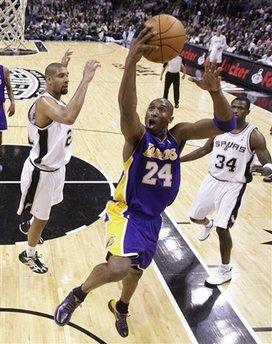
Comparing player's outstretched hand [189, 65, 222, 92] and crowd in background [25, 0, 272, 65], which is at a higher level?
player's outstretched hand [189, 65, 222, 92]

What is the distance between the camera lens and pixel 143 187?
3.42m

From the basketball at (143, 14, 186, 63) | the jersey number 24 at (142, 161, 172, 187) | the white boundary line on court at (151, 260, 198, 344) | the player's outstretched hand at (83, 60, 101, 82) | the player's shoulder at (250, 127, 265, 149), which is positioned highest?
the basketball at (143, 14, 186, 63)

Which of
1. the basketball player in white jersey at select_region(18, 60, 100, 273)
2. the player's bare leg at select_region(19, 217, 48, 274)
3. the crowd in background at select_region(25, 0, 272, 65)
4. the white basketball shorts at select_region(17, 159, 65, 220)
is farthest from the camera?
the crowd in background at select_region(25, 0, 272, 65)

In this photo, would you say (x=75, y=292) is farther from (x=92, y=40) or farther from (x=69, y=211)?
(x=92, y=40)

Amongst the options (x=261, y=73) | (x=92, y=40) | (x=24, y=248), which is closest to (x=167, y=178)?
(x=24, y=248)

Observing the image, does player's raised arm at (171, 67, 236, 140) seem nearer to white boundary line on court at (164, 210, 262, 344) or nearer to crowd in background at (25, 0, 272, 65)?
white boundary line on court at (164, 210, 262, 344)

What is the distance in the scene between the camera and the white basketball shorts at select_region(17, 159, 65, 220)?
428 centimetres

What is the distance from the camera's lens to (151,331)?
3.94m

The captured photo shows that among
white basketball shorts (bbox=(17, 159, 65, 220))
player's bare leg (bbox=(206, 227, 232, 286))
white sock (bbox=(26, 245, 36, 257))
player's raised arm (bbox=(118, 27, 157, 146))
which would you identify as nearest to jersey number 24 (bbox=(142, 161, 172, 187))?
player's raised arm (bbox=(118, 27, 157, 146))

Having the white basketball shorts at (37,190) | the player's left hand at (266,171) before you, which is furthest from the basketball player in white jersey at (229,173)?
the white basketball shorts at (37,190)

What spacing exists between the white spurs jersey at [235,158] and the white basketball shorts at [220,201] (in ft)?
0.25

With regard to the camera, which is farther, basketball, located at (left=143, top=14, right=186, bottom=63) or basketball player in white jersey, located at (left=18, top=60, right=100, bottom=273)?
basketball player in white jersey, located at (left=18, top=60, right=100, bottom=273)

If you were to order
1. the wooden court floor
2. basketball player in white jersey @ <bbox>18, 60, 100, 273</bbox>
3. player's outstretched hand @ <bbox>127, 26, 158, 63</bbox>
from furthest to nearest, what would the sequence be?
1. basketball player in white jersey @ <bbox>18, 60, 100, 273</bbox>
2. the wooden court floor
3. player's outstretched hand @ <bbox>127, 26, 158, 63</bbox>

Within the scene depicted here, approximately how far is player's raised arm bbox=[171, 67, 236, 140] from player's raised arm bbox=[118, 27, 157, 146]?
38 centimetres
